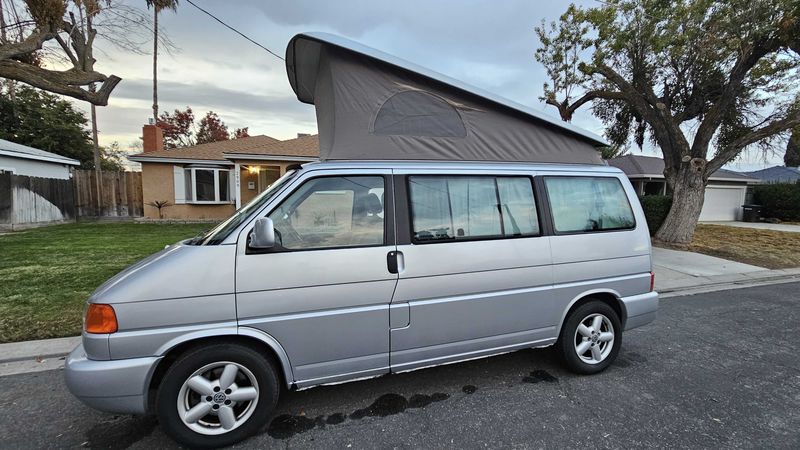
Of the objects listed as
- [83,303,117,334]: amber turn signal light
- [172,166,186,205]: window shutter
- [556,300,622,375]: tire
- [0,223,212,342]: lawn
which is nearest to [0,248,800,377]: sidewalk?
[0,223,212,342]: lawn

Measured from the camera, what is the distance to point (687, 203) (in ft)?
35.4

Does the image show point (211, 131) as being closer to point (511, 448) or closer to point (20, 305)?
point (20, 305)

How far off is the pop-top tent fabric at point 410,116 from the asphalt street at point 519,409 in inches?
76.6

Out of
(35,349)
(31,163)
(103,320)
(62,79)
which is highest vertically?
(62,79)

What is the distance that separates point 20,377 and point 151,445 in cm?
196

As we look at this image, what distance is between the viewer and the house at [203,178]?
1539 cm

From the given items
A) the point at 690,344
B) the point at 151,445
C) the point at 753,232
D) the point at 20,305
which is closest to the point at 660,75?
the point at 753,232

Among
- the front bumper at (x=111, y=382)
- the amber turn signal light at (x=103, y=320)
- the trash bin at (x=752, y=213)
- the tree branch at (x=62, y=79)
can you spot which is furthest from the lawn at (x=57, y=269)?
the trash bin at (x=752, y=213)

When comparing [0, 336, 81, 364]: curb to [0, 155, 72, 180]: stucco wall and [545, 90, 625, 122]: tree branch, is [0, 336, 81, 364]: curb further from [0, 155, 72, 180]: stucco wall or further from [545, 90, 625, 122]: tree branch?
[0, 155, 72, 180]: stucco wall

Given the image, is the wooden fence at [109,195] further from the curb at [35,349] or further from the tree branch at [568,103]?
the tree branch at [568,103]

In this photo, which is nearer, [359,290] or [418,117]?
[359,290]

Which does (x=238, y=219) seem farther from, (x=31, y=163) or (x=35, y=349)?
(x=31, y=163)

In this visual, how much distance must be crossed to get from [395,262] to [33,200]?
16477 millimetres

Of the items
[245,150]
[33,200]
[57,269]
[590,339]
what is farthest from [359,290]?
[33,200]
